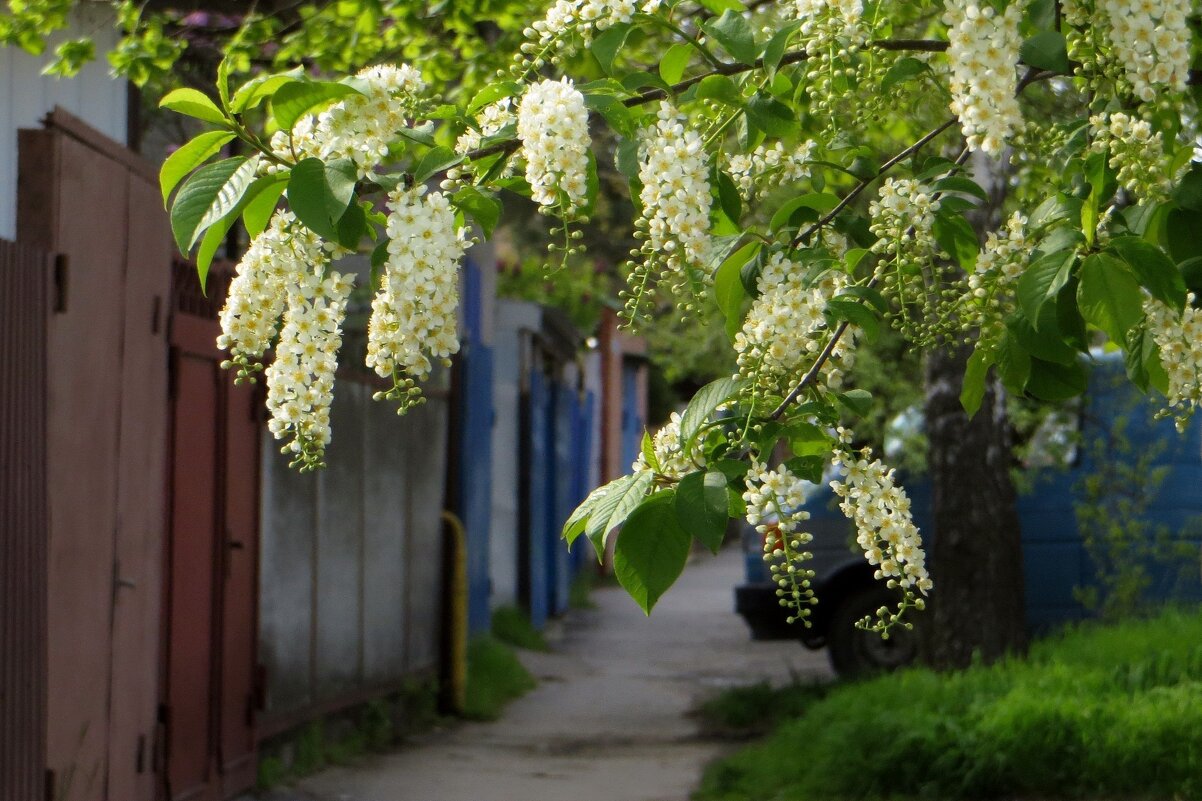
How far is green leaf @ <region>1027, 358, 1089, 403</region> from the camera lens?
126 inches

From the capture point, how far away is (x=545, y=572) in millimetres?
17125

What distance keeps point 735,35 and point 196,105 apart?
89cm

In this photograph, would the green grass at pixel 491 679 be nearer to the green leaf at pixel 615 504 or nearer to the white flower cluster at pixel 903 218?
the white flower cluster at pixel 903 218

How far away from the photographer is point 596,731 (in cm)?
1016

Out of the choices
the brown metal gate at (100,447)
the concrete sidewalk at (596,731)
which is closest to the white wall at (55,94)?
the brown metal gate at (100,447)

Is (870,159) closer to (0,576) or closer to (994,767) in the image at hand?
(0,576)

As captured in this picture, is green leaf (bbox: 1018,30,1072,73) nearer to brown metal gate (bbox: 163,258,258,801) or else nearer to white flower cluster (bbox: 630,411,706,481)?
white flower cluster (bbox: 630,411,706,481)

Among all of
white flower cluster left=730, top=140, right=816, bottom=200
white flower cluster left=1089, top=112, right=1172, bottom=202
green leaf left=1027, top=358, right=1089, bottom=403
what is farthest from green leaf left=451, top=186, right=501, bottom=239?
green leaf left=1027, top=358, right=1089, bottom=403

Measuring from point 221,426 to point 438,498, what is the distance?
11.6 ft

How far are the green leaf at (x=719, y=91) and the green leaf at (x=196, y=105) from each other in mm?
843

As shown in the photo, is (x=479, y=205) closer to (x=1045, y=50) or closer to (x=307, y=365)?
Answer: (x=307, y=365)

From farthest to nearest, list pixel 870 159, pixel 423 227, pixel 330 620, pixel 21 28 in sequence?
pixel 330 620 → pixel 21 28 → pixel 870 159 → pixel 423 227

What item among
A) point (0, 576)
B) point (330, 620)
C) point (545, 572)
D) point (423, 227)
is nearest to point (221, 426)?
point (330, 620)

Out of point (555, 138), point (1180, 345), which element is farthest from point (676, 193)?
point (1180, 345)
